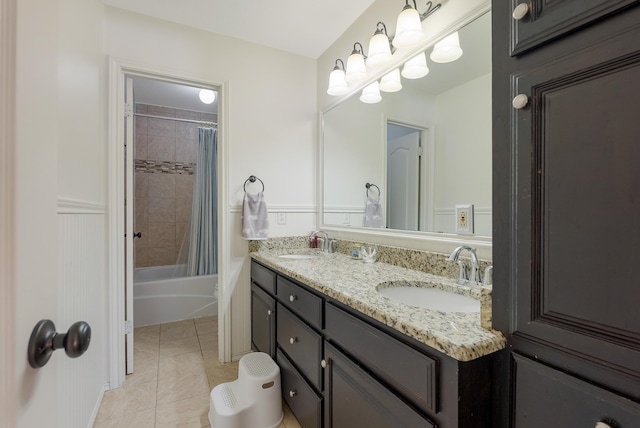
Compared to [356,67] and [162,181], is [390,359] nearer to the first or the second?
[356,67]

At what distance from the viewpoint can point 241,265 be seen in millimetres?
2195

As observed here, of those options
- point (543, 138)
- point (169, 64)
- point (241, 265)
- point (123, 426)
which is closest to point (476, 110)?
point (543, 138)

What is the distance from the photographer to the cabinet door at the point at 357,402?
0.80 metres

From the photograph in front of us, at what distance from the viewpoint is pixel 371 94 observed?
1887 mm

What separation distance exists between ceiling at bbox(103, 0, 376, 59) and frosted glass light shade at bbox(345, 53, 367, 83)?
0.31 m

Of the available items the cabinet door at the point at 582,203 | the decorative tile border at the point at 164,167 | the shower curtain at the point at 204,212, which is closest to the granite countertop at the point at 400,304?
the cabinet door at the point at 582,203

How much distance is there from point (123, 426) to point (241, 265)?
108cm

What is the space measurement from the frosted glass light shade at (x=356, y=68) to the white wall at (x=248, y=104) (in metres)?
0.62

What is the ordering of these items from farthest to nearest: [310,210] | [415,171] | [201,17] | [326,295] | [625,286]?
1. [310,210]
2. [201,17]
3. [415,171]
4. [326,295]
5. [625,286]

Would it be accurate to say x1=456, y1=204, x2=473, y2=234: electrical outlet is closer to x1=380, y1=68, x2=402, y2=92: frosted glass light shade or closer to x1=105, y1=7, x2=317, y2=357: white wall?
x1=380, y1=68, x2=402, y2=92: frosted glass light shade

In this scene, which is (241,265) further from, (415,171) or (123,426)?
(415,171)

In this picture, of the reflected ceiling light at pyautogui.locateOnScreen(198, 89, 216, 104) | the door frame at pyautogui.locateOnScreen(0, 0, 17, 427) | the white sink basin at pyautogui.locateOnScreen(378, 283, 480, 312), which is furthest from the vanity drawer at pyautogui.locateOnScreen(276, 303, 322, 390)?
the reflected ceiling light at pyautogui.locateOnScreen(198, 89, 216, 104)

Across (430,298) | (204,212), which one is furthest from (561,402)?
(204,212)

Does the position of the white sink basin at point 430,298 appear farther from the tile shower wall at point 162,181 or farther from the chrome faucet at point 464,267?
the tile shower wall at point 162,181
